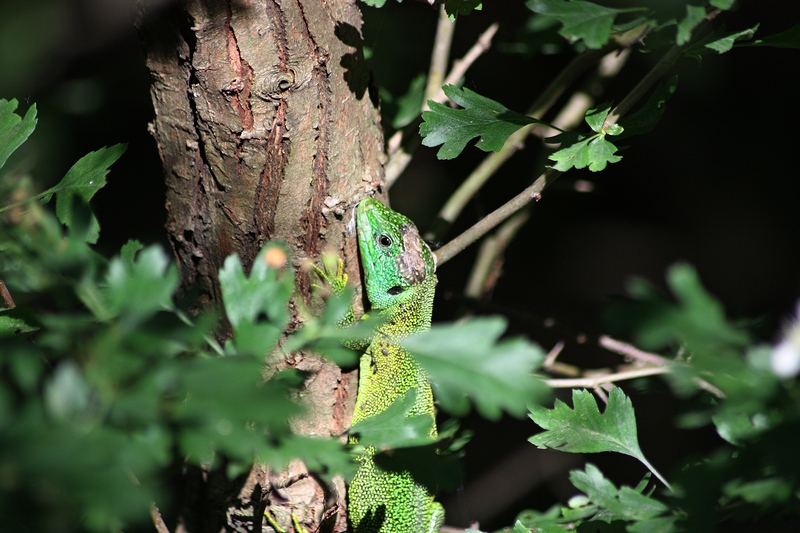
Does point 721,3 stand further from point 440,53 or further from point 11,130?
point 11,130

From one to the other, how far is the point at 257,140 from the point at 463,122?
51 cm

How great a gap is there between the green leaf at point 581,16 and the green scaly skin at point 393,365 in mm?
839

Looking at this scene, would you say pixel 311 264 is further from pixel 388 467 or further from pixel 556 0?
pixel 556 0

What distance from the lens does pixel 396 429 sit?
1.18 m

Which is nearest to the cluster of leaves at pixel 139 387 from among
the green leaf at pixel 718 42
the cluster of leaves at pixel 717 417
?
the cluster of leaves at pixel 717 417

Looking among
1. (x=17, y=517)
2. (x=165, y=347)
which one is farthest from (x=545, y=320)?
(x=17, y=517)

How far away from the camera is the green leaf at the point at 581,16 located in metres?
1.28

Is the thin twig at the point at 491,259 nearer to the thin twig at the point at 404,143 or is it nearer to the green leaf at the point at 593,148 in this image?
the thin twig at the point at 404,143

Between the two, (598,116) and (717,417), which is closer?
(717,417)

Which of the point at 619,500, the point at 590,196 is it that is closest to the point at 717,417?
the point at 619,500

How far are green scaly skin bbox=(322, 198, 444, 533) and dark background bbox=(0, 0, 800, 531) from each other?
4.64ft

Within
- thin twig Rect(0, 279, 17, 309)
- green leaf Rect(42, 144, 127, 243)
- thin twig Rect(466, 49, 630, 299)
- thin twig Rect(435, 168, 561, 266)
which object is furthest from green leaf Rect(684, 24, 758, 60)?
thin twig Rect(0, 279, 17, 309)

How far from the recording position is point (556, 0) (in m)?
1.34

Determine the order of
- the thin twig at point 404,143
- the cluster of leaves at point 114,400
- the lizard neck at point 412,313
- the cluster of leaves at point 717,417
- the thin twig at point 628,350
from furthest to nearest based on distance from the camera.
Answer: the lizard neck at point 412,313 → the thin twig at point 404,143 → the thin twig at point 628,350 → the cluster of leaves at point 717,417 → the cluster of leaves at point 114,400
